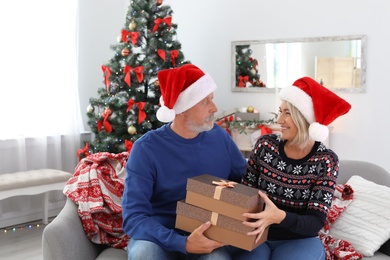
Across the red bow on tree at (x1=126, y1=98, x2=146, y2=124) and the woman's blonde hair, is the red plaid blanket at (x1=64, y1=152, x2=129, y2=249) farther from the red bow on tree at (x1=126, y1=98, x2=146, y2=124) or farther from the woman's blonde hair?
the red bow on tree at (x1=126, y1=98, x2=146, y2=124)

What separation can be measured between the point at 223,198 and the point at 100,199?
0.86 m

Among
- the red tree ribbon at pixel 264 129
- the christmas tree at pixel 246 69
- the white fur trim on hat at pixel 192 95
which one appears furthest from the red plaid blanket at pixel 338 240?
the christmas tree at pixel 246 69

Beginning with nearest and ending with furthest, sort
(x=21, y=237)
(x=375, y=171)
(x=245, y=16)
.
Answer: (x=375, y=171) → (x=21, y=237) → (x=245, y=16)

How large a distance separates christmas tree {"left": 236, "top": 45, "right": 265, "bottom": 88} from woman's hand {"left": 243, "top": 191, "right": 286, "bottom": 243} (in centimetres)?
369

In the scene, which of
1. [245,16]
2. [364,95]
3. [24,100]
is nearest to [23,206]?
[24,100]

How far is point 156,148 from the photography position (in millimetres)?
2566

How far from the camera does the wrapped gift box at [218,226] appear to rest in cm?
215

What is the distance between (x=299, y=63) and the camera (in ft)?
18.2

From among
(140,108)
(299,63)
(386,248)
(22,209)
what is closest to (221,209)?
(386,248)

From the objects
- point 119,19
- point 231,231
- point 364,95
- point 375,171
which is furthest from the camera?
point 119,19

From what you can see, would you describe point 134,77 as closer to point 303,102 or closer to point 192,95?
point 192,95

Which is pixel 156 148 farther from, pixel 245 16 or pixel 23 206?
pixel 245 16

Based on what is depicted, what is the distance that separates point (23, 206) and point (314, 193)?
3543mm

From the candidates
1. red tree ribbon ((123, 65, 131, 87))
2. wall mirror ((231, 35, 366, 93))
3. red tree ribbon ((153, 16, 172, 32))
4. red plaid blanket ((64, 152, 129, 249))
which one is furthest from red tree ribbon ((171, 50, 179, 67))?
red plaid blanket ((64, 152, 129, 249))
